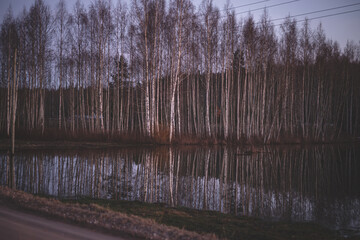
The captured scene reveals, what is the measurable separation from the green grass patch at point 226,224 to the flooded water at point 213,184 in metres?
0.70

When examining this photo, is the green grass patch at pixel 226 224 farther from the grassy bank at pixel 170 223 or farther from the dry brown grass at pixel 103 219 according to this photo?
the dry brown grass at pixel 103 219

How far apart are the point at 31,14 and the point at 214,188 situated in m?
25.2

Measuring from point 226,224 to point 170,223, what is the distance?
1.26 meters

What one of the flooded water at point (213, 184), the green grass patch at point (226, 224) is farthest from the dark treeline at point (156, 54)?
the green grass patch at point (226, 224)

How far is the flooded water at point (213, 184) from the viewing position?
7351 millimetres

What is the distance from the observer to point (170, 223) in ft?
18.3

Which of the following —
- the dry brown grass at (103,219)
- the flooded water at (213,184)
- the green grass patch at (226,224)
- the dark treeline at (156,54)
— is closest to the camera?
the dry brown grass at (103,219)

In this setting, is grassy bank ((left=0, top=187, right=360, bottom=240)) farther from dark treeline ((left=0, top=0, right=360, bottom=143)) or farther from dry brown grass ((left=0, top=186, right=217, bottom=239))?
dark treeline ((left=0, top=0, right=360, bottom=143))

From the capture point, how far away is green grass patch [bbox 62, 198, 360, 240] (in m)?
5.12

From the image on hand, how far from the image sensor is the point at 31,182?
9.49m

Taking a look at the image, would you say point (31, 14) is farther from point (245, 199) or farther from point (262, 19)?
point (245, 199)

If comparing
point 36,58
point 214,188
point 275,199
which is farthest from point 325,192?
point 36,58

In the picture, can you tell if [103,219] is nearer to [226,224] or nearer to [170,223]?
[170,223]

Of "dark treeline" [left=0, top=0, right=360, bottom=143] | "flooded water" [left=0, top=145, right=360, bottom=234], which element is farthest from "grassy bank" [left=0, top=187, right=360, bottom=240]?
"dark treeline" [left=0, top=0, right=360, bottom=143]
